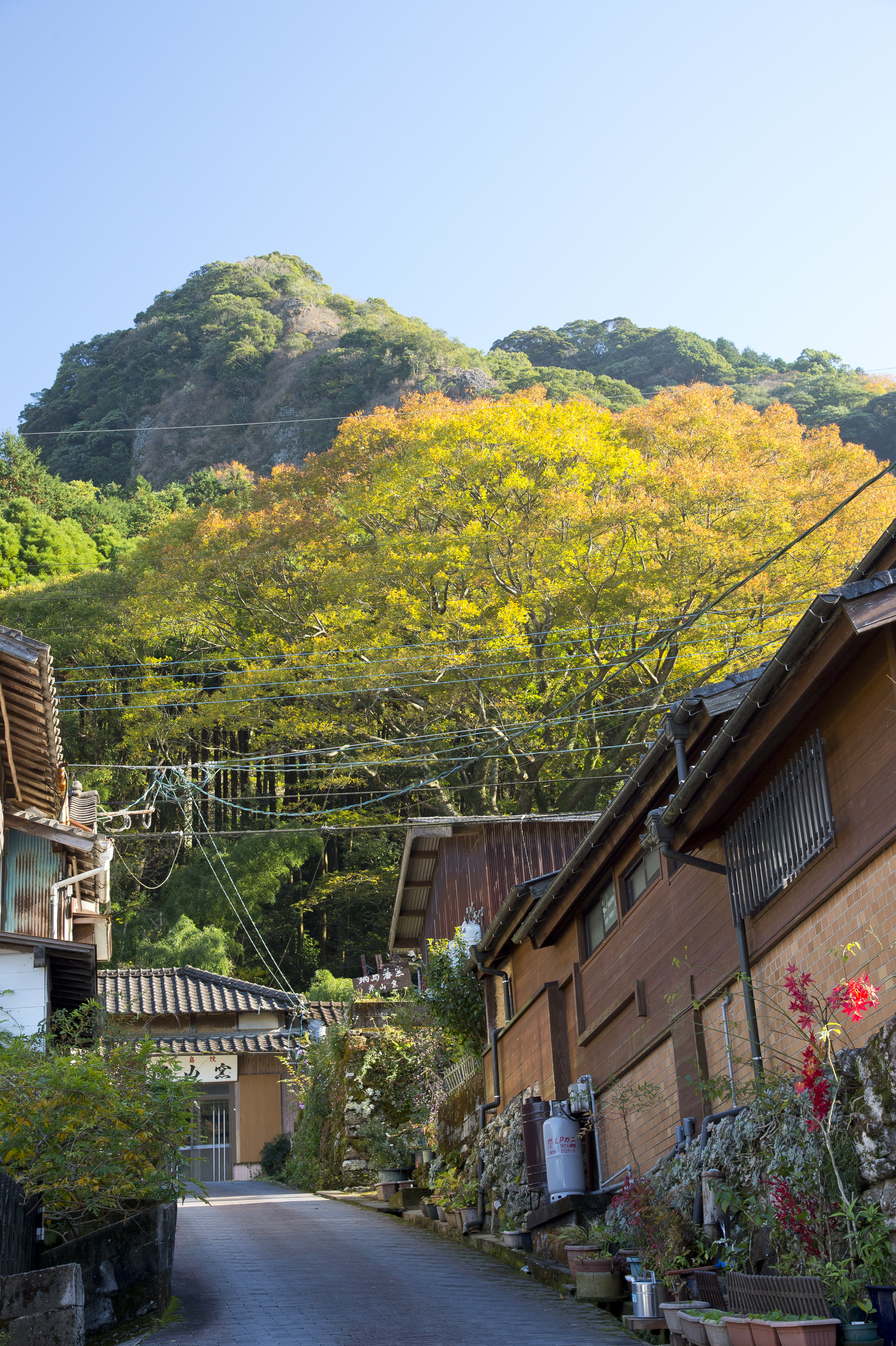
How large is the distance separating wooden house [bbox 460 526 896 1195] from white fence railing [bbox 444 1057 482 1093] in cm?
454

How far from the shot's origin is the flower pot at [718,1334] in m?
5.82

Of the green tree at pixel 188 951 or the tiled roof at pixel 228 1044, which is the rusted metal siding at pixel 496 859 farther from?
the green tree at pixel 188 951

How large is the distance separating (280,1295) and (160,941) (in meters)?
24.3

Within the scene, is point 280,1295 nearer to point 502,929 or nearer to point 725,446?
point 502,929

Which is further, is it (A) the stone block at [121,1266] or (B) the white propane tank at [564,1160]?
(B) the white propane tank at [564,1160]

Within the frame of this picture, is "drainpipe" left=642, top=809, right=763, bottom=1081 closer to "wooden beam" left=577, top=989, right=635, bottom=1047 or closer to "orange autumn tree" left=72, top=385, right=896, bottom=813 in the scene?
"wooden beam" left=577, top=989, right=635, bottom=1047

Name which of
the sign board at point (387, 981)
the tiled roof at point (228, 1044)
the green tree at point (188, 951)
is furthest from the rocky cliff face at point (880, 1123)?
the green tree at point (188, 951)

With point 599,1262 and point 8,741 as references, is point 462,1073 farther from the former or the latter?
point 599,1262

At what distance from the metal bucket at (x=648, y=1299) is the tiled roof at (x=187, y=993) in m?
21.8

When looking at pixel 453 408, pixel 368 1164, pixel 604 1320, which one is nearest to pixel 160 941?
pixel 368 1164

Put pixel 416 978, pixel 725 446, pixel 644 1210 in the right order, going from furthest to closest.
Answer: pixel 725 446 → pixel 416 978 → pixel 644 1210

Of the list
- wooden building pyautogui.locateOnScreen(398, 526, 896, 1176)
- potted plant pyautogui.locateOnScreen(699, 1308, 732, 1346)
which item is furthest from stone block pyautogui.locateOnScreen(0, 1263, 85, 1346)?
wooden building pyautogui.locateOnScreen(398, 526, 896, 1176)

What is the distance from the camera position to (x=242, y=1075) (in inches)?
1142

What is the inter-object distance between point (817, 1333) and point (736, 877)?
12.0 feet
